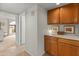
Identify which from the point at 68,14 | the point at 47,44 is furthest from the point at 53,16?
the point at 47,44

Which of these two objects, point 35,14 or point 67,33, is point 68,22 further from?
point 35,14

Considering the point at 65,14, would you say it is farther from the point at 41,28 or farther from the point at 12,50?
the point at 12,50

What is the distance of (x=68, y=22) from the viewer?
3.76 meters

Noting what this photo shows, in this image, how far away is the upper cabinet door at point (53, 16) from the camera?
14.3 feet

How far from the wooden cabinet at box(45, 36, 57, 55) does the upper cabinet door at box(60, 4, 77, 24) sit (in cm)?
77

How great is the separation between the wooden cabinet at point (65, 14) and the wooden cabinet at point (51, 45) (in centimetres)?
73

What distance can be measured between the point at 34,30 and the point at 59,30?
3.65ft

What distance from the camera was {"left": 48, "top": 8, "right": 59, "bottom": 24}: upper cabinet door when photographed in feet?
14.3

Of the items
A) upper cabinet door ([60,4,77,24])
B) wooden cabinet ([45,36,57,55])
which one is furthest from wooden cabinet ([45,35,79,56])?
upper cabinet door ([60,4,77,24])

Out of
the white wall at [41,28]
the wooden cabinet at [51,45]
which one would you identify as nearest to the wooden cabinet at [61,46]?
the wooden cabinet at [51,45]

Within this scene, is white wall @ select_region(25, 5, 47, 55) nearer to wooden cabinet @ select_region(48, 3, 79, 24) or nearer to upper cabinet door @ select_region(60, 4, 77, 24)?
wooden cabinet @ select_region(48, 3, 79, 24)

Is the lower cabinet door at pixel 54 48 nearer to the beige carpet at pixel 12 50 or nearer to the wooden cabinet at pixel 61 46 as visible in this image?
the wooden cabinet at pixel 61 46

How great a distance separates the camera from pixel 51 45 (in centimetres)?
421

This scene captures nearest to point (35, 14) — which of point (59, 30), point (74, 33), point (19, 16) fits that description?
point (59, 30)
